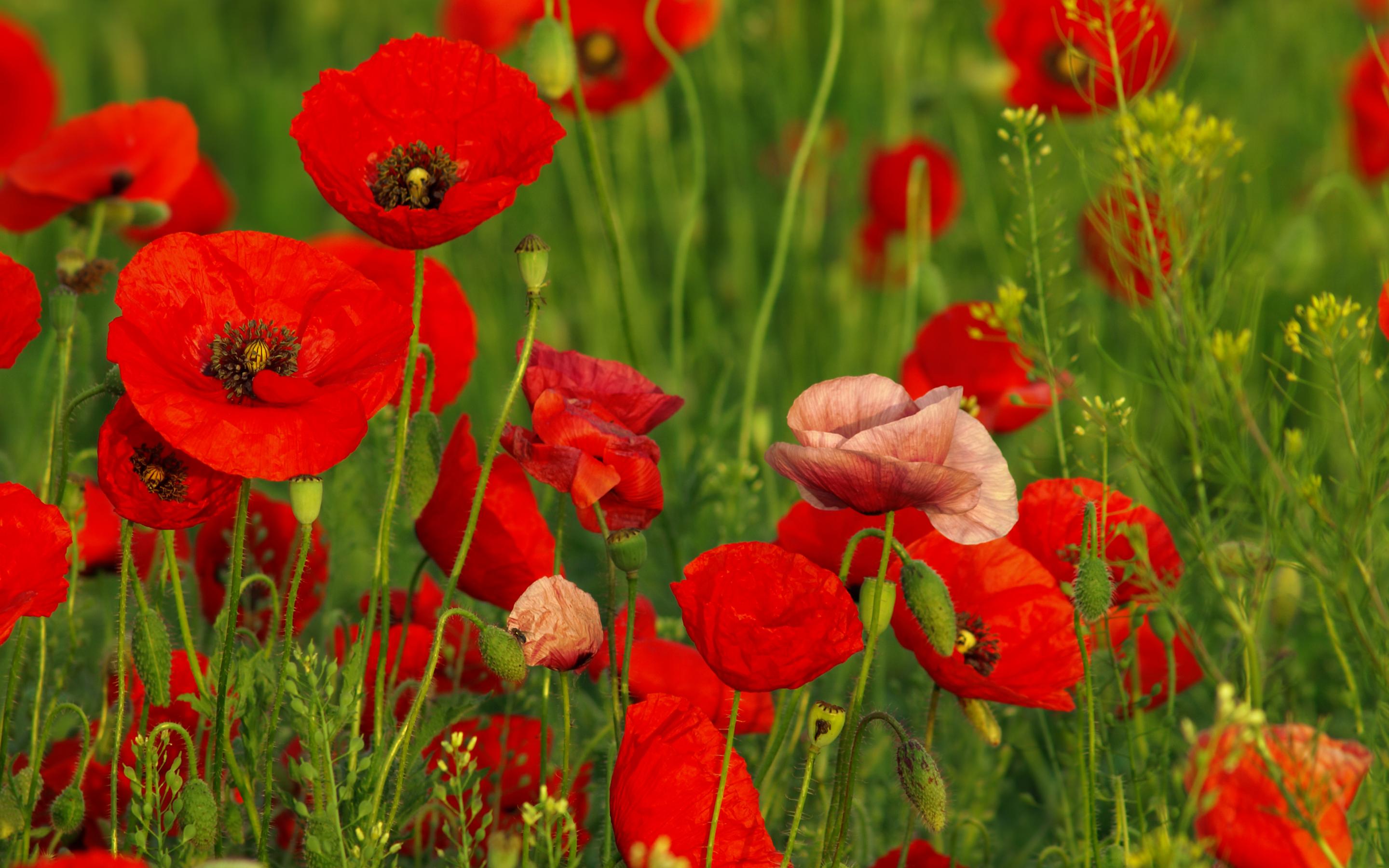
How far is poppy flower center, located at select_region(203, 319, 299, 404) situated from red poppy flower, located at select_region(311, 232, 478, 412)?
233 millimetres

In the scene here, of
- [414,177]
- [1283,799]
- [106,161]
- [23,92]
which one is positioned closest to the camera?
[1283,799]

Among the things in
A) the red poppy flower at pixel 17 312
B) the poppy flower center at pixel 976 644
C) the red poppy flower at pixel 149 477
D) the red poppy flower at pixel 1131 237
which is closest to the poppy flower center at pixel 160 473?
the red poppy flower at pixel 149 477

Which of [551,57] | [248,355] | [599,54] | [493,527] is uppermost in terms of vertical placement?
[599,54]

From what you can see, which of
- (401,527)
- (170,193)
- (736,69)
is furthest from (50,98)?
(736,69)

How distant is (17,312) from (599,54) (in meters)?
1.50

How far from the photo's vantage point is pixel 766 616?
35.0 inches

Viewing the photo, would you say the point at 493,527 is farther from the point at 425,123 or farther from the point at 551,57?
the point at 551,57

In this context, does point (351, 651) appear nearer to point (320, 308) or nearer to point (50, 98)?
point (320, 308)

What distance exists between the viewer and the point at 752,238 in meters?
2.86

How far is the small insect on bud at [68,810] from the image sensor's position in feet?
2.95

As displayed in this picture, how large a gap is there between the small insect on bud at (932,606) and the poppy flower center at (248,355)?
0.45 metres

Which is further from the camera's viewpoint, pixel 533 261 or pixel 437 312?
pixel 437 312

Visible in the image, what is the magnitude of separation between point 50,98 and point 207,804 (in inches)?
54.9

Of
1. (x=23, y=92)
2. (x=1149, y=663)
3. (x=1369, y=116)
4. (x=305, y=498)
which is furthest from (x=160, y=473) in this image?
(x=1369, y=116)
